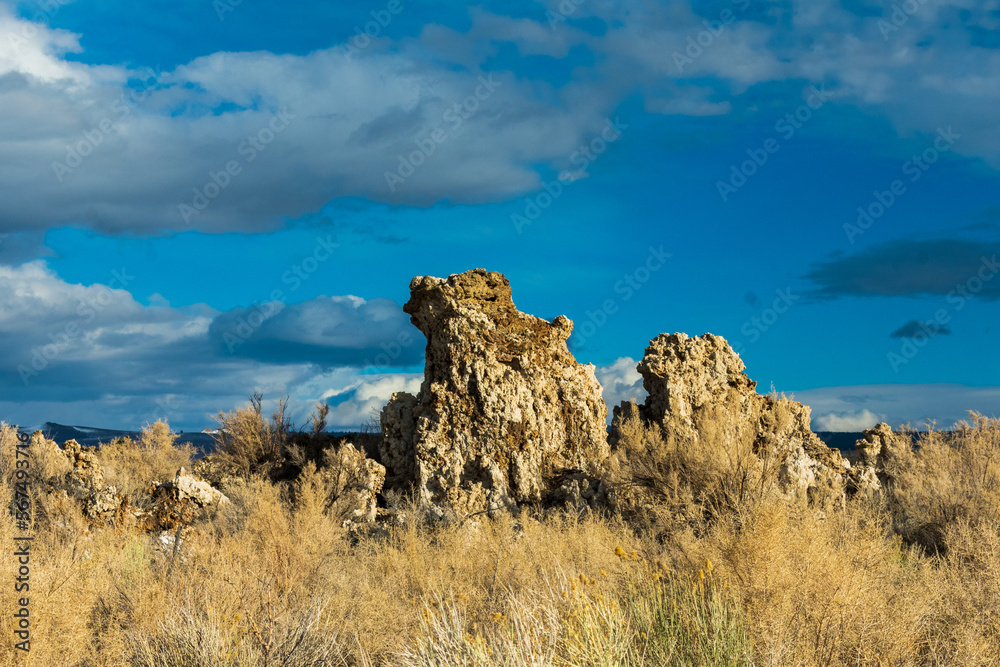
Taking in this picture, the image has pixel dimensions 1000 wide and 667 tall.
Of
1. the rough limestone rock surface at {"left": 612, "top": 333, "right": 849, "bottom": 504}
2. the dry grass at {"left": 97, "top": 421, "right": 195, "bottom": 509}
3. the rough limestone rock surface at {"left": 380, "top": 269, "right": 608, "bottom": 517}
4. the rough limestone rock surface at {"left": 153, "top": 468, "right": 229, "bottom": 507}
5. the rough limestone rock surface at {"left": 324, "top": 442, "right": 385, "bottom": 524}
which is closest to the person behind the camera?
the rough limestone rock surface at {"left": 612, "top": 333, "right": 849, "bottom": 504}

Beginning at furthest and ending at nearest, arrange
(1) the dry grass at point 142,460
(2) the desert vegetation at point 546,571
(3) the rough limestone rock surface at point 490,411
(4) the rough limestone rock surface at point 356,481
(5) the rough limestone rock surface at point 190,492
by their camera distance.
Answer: (1) the dry grass at point 142,460 < (5) the rough limestone rock surface at point 190,492 < (4) the rough limestone rock surface at point 356,481 < (3) the rough limestone rock surface at point 490,411 < (2) the desert vegetation at point 546,571

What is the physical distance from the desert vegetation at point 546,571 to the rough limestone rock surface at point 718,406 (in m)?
0.70

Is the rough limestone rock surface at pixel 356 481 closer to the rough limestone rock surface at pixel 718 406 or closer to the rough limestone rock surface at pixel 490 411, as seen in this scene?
the rough limestone rock surface at pixel 490 411

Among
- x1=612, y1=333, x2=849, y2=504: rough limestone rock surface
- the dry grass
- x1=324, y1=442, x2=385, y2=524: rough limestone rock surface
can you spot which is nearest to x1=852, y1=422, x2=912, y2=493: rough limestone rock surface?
x1=612, y1=333, x2=849, y2=504: rough limestone rock surface

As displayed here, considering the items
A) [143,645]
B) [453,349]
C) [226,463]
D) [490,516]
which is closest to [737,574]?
[143,645]

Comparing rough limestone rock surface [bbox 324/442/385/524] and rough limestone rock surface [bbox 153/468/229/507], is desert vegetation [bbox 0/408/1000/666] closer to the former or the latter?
rough limestone rock surface [bbox 324/442/385/524]

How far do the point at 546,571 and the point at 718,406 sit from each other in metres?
6.96

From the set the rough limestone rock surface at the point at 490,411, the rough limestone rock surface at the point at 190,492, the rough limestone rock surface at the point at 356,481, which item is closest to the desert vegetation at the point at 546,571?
the rough limestone rock surface at the point at 356,481

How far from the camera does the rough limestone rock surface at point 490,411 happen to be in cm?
1368

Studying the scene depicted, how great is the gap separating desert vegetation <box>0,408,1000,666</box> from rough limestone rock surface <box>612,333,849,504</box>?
2.31ft

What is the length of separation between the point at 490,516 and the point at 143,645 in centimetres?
666

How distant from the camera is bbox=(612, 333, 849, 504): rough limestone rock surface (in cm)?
1324

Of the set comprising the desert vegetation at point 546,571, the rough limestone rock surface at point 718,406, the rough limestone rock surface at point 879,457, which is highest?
the rough limestone rock surface at point 718,406

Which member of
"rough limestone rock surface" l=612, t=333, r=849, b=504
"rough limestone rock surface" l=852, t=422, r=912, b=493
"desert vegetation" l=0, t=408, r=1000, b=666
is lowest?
"desert vegetation" l=0, t=408, r=1000, b=666
